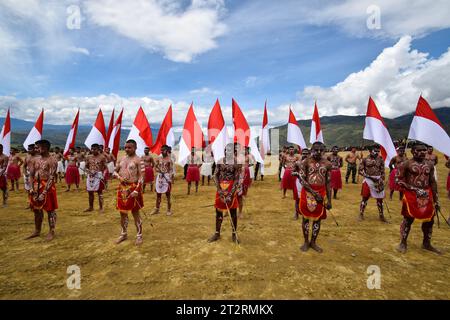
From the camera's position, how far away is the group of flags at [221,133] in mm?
6304

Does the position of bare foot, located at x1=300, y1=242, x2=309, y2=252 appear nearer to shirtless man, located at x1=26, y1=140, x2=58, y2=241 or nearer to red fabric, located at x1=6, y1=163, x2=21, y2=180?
shirtless man, located at x1=26, y1=140, x2=58, y2=241

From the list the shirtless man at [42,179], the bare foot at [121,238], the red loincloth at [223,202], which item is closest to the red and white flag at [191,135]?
the red loincloth at [223,202]

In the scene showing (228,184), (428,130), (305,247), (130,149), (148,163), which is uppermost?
(428,130)

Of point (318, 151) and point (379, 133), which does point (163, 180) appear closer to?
point (318, 151)

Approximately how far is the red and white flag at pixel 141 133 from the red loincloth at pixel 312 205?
7212 millimetres

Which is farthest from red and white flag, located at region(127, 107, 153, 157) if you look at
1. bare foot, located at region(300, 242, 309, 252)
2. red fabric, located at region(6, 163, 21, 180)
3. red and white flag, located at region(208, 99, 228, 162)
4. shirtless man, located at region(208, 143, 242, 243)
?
bare foot, located at region(300, 242, 309, 252)

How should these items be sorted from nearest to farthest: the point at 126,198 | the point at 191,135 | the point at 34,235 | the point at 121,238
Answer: the point at 126,198, the point at 121,238, the point at 34,235, the point at 191,135

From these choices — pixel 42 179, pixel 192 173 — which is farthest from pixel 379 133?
pixel 42 179

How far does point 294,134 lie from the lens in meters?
10.6

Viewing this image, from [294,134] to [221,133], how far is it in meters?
→ 3.64

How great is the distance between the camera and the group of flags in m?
6.30
